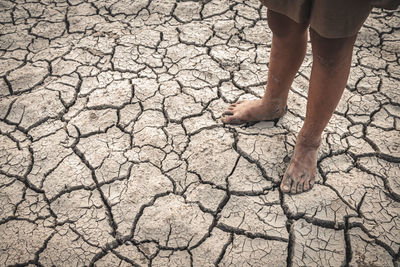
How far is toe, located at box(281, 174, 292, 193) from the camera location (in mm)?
1592

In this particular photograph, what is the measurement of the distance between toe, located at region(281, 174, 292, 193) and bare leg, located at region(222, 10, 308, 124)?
425 mm

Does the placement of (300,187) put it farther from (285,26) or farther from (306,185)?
(285,26)

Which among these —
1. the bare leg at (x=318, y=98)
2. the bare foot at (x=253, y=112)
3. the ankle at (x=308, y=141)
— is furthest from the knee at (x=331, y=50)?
the bare foot at (x=253, y=112)

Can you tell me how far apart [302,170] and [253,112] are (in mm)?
459

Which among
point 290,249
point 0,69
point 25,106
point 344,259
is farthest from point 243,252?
point 0,69

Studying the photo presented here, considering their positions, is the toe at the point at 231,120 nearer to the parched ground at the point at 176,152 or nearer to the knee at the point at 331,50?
the parched ground at the point at 176,152

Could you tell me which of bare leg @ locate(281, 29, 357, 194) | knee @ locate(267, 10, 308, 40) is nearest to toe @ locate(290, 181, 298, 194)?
bare leg @ locate(281, 29, 357, 194)

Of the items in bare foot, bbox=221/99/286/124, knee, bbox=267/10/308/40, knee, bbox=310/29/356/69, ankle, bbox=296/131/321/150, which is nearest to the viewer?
knee, bbox=310/29/356/69

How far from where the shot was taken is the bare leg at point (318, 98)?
119 cm

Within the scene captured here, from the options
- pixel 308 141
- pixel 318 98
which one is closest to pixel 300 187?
pixel 308 141

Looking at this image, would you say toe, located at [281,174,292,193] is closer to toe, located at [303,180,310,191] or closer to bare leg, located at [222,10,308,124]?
toe, located at [303,180,310,191]

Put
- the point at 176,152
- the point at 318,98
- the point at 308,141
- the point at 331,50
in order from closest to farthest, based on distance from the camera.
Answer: the point at 331,50, the point at 318,98, the point at 308,141, the point at 176,152

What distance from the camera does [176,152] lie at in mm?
1808

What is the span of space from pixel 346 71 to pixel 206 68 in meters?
1.20
